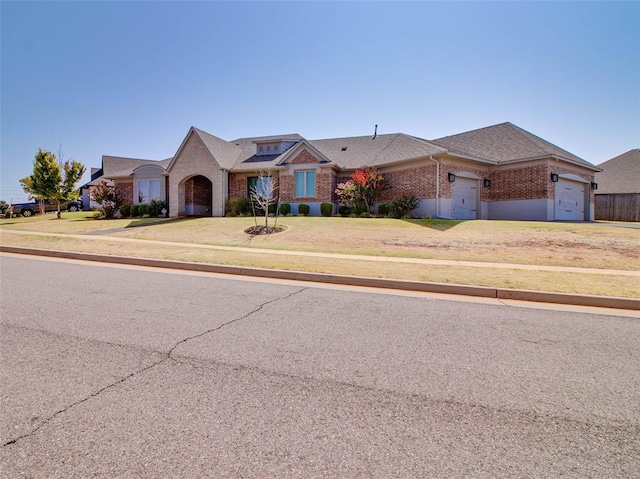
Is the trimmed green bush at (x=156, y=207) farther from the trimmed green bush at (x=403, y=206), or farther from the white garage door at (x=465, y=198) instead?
the white garage door at (x=465, y=198)

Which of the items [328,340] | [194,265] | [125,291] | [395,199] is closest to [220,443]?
[328,340]

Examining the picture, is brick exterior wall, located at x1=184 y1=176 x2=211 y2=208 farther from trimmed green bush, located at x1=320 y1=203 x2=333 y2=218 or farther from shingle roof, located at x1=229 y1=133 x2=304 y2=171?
trimmed green bush, located at x1=320 y1=203 x2=333 y2=218

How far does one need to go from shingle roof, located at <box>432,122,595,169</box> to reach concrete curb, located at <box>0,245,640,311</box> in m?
14.8

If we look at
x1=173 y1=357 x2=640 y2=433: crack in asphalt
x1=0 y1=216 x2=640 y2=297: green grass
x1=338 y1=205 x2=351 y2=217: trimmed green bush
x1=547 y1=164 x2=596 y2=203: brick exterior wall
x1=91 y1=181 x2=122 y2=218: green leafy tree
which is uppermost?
x1=547 y1=164 x2=596 y2=203: brick exterior wall

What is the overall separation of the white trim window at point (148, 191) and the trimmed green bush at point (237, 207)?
6.91 metres

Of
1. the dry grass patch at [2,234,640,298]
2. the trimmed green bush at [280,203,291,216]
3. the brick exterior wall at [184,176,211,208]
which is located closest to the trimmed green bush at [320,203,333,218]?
the trimmed green bush at [280,203,291,216]

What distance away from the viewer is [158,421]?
2.72 meters

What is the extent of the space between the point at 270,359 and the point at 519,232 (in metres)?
14.4

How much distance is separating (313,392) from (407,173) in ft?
65.4

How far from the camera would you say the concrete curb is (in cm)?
674

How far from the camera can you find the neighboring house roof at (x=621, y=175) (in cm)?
2761

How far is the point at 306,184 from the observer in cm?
2420

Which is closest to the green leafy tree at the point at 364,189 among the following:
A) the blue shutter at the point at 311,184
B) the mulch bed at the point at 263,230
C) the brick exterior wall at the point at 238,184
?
the blue shutter at the point at 311,184

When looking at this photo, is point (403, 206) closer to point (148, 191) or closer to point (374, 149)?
point (374, 149)
